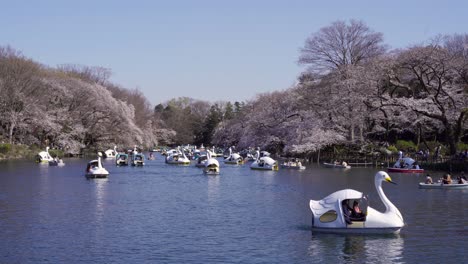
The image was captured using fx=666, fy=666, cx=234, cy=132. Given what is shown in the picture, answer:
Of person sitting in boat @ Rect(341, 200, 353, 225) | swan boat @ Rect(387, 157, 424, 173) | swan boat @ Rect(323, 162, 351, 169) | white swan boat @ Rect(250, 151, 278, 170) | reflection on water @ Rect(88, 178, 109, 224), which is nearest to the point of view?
person sitting in boat @ Rect(341, 200, 353, 225)

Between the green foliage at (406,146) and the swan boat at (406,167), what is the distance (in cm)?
975

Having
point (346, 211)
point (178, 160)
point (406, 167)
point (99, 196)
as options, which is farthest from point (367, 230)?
point (178, 160)

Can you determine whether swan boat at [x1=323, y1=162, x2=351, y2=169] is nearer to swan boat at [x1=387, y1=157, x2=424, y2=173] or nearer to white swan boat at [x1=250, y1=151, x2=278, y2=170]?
white swan boat at [x1=250, y1=151, x2=278, y2=170]

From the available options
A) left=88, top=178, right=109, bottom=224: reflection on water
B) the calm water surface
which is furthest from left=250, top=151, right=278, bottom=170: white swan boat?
left=88, top=178, right=109, bottom=224: reflection on water

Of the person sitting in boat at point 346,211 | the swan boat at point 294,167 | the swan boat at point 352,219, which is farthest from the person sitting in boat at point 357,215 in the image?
the swan boat at point 294,167

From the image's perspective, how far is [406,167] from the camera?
54.8 m

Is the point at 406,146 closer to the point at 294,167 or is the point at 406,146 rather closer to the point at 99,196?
the point at 294,167

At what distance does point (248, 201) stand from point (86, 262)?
15674 millimetres

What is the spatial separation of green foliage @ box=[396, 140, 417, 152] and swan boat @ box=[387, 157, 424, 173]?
9.75 metres

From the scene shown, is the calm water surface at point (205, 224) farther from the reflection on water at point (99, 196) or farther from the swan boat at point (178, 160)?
the swan boat at point (178, 160)

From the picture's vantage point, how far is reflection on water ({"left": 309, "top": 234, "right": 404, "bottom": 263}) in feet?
68.5

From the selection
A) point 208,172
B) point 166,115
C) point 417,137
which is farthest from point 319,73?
point 166,115

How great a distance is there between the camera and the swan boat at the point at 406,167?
176 feet

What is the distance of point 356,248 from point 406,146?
149 ft
